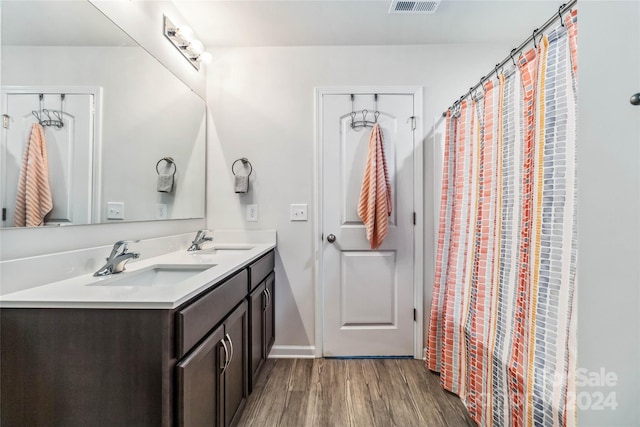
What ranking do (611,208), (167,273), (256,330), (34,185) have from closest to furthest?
(611,208) < (34,185) < (167,273) < (256,330)

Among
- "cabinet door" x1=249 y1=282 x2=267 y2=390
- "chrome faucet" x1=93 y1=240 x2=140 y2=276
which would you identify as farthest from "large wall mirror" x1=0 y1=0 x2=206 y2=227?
"cabinet door" x1=249 y1=282 x2=267 y2=390

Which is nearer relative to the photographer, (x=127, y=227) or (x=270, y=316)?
(x=127, y=227)

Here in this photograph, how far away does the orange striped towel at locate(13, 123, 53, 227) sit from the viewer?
958mm

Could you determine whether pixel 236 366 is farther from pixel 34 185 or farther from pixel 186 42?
pixel 186 42

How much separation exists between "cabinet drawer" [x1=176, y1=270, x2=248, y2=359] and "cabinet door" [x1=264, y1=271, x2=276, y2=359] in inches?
21.9

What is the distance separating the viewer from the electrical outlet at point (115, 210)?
132cm

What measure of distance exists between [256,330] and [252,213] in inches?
34.8

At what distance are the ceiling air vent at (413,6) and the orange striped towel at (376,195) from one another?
0.71m

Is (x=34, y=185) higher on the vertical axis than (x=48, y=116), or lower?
lower

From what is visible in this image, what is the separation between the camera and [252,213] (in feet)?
7.26

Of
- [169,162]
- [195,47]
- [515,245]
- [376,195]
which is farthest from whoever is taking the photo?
[376,195]

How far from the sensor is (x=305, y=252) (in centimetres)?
221

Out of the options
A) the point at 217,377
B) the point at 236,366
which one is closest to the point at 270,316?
the point at 236,366

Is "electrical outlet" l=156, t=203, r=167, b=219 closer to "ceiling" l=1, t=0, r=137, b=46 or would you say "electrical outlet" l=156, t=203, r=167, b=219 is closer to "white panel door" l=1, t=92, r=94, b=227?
"white panel door" l=1, t=92, r=94, b=227
